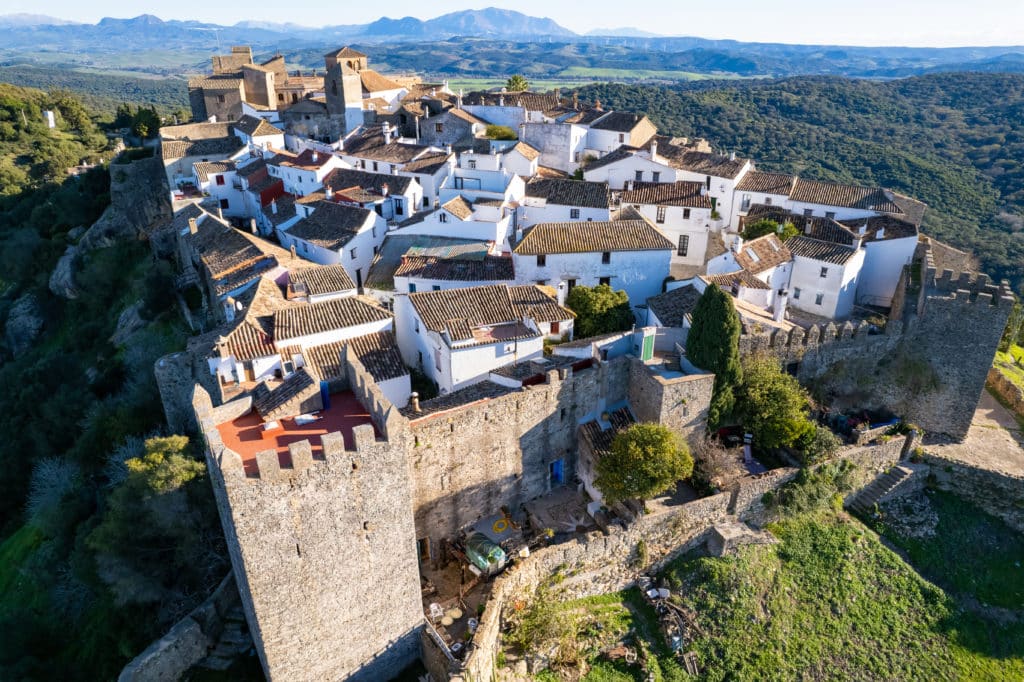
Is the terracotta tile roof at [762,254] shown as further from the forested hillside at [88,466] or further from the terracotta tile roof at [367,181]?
the forested hillside at [88,466]

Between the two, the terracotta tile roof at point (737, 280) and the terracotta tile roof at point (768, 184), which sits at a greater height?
the terracotta tile roof at point (768, 184)

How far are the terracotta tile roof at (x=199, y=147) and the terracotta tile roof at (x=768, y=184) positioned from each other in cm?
3639

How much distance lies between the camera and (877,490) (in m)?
23.8

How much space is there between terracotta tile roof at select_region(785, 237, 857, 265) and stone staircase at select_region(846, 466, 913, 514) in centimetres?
949

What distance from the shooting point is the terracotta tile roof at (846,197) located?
34438 mm

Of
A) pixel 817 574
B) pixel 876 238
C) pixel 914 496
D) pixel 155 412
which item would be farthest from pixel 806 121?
pixel 155 412

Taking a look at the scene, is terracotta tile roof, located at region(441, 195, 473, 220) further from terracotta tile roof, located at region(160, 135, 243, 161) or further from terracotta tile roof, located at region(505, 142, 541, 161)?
terracotta tile roof, located at region(160, 135, 243, 161)

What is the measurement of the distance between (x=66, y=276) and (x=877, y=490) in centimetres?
5182

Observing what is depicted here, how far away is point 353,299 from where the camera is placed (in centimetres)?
2733

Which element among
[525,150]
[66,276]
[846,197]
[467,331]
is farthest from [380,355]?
[66,276]

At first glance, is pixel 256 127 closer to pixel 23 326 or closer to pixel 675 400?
pixel 23 326

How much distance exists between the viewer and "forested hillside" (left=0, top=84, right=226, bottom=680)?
19.0m

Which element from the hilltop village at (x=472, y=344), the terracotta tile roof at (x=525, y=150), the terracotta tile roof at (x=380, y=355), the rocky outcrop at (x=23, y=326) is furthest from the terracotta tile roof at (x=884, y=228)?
the rocky outcrop at (x=23, y=326)

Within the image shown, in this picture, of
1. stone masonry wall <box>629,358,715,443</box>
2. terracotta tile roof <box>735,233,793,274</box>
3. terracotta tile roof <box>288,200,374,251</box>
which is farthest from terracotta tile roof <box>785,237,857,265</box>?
terracotta tile roof <box>288,200,374,251</box>
